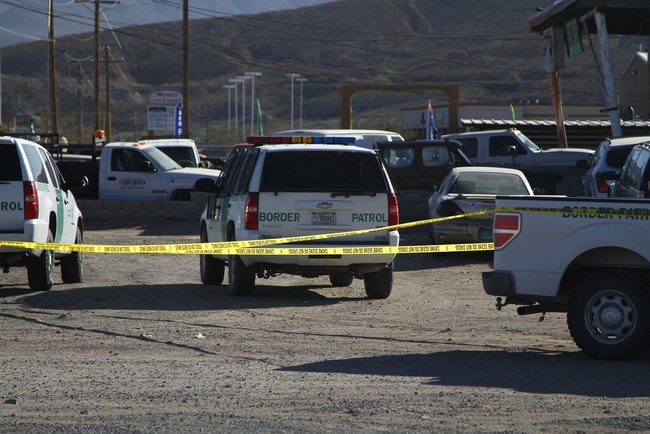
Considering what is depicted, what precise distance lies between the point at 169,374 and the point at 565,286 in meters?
3.57

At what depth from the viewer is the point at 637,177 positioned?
13.7m

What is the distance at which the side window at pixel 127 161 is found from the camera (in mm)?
28719

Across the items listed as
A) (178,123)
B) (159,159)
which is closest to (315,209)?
(159,159)

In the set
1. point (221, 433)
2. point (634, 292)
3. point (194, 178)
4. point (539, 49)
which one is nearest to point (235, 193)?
point (634, 292)

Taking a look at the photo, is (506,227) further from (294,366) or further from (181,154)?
(181,154)

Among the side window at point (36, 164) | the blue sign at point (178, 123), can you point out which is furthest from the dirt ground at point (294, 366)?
the blue sign at point (178, 123)

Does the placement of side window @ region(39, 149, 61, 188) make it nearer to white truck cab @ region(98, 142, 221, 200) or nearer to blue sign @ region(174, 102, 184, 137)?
white truck cab @ region(98, 142, 221, 200)

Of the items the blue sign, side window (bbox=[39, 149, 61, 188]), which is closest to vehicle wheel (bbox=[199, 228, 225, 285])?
side window (bbox=[39, 149, 61, 188])

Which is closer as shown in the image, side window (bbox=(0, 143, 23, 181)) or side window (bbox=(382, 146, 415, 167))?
side window (bbox=(0, 143, 23, 181))

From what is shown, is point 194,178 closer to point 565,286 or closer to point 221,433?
point 565,286

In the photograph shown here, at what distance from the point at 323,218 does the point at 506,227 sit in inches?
163

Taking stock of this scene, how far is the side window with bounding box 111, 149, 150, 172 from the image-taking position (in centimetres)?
2872

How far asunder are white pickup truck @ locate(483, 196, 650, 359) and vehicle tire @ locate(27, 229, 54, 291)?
621 cm

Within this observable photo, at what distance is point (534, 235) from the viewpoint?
10.1m
